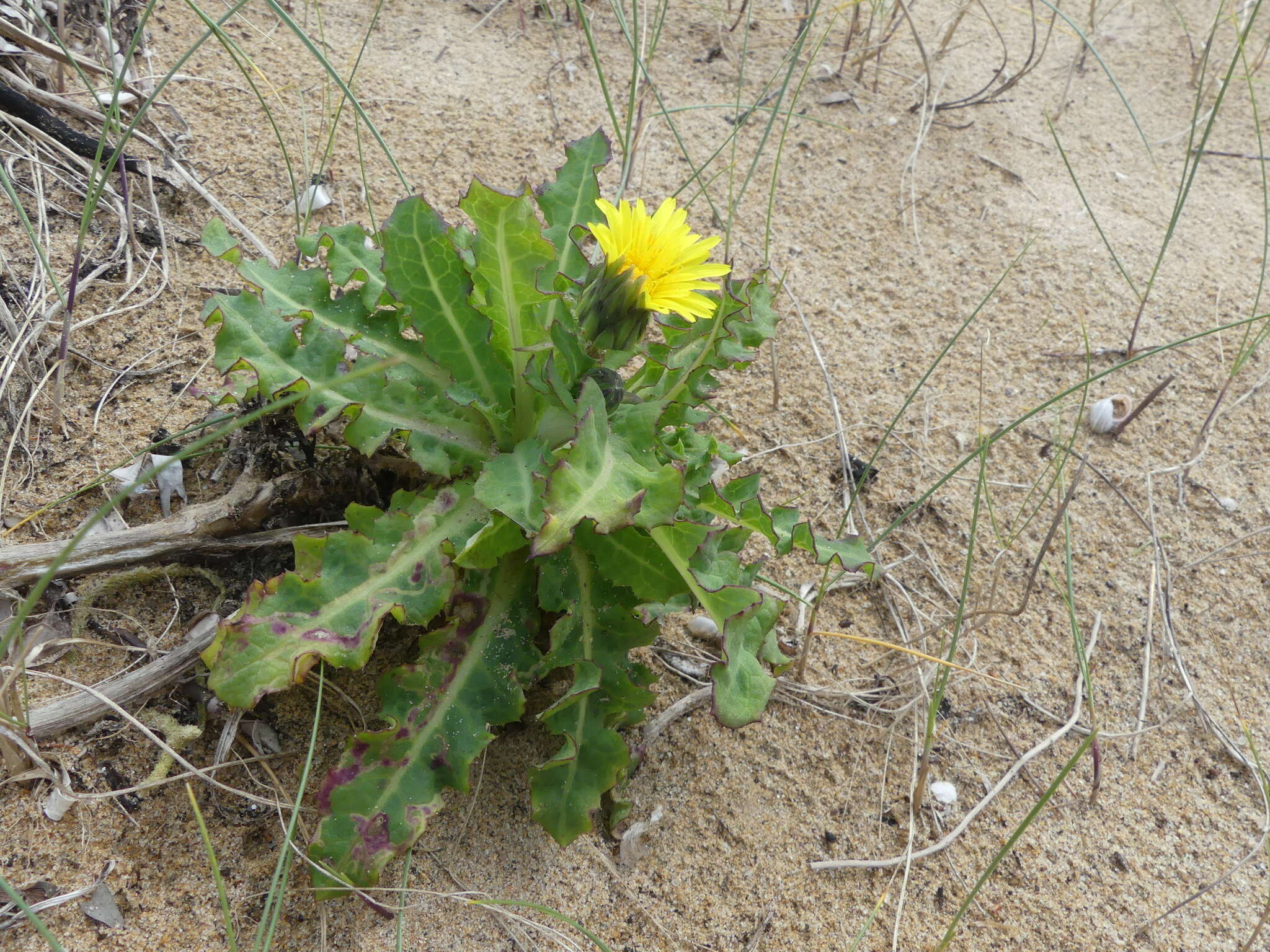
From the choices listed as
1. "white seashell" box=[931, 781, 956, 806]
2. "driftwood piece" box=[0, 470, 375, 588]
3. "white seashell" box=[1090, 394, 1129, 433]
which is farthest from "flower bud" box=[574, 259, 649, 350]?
"white seashell" box=[1090, 394, 1129, 433]

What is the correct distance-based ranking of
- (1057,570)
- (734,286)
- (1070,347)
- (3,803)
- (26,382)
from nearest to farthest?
(3,803), (734,286), (26,382), (1057,570), (1070,347)

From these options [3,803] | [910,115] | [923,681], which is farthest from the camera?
[910,115]

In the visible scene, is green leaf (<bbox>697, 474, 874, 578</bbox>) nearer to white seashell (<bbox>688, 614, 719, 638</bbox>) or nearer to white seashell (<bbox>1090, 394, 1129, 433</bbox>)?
white seashell (<bbox>688, 614, 719, 638</bbox>)

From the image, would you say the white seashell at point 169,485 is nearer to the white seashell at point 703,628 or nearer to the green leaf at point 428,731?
the green leaf at point 428,731

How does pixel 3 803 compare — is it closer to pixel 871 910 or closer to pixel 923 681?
pixel 871 910

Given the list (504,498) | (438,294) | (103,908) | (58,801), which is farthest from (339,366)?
(103,908)

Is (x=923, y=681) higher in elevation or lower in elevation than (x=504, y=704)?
lower

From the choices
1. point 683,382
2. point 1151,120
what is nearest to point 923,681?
point 683,382

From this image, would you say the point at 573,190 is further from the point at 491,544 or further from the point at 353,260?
the point at 491,544

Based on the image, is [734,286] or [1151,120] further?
[1151,120]
